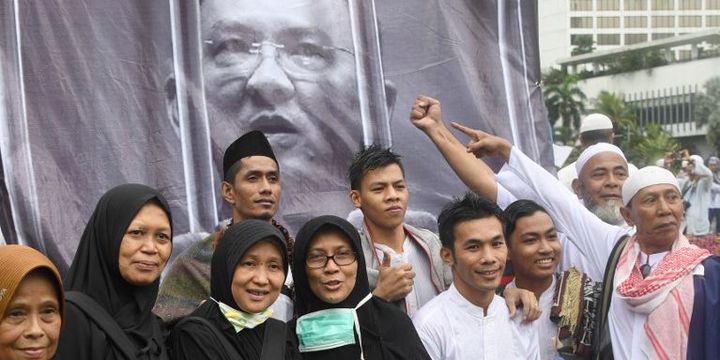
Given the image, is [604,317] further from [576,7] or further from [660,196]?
[576,7]

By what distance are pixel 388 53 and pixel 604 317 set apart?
5.66 ft

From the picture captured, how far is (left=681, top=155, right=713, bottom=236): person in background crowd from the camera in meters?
6.82

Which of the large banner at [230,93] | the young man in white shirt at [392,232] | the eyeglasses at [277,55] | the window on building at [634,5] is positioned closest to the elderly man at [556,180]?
the young man in white shirt at [392,232]

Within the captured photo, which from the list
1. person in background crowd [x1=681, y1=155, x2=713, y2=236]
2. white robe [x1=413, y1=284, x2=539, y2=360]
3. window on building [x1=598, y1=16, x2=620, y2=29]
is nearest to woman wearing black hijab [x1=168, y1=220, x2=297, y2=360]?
white robe [x1=413, y1=284, x2=539, y2=360]

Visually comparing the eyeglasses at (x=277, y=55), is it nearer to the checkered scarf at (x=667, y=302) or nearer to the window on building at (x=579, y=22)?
the window on building at (x=579, y=22)

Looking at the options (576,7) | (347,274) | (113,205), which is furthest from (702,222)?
(113,205)

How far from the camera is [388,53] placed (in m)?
4.86

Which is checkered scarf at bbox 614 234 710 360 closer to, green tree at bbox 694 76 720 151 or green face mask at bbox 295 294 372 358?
green face mask at bbox 295 294 372 358

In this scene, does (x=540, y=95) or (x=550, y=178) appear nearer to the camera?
(x=550, y=178)

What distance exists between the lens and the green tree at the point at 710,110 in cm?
581

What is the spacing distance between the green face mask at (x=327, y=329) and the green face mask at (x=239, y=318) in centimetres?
21

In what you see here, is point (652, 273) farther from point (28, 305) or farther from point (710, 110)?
point (710, 110)

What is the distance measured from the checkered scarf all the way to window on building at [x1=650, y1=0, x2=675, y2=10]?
8.90 ft

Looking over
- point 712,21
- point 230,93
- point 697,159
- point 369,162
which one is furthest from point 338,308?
point 697,159
